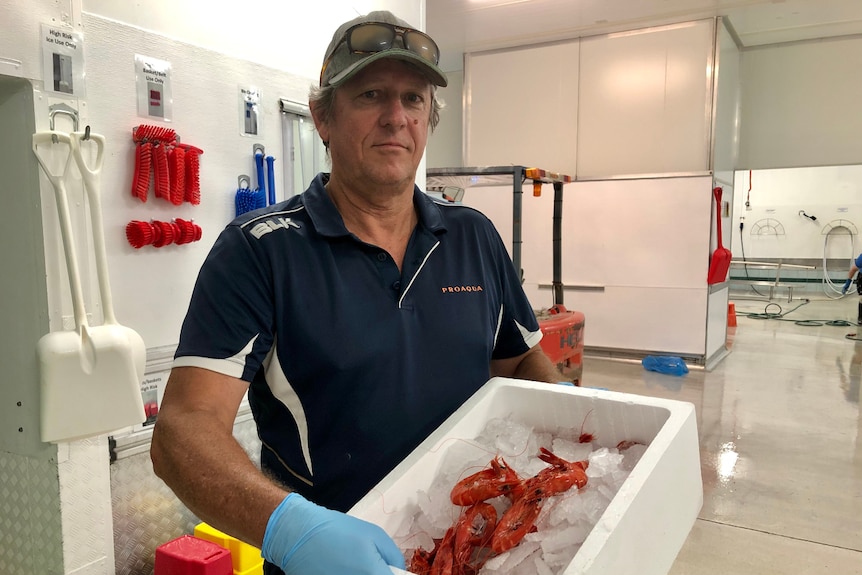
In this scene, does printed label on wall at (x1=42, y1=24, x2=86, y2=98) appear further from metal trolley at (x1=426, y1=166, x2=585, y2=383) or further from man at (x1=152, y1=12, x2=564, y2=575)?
metal trolley at (x1=426, y1=166, x2=585, y2=383)

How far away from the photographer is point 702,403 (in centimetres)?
519

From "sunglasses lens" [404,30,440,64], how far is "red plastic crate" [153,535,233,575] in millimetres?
1861

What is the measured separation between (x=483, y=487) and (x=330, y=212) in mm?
652

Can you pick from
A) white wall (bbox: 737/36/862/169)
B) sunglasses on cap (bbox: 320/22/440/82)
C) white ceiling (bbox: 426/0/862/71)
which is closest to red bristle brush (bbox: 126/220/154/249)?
sunglasses on cap (bbox: 320/22/440/82)

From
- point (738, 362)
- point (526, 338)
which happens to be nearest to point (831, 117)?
point (738, 362)

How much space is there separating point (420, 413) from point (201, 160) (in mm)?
1650

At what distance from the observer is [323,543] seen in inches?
32.7

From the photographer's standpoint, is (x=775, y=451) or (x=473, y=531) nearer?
(x=473, y=531)

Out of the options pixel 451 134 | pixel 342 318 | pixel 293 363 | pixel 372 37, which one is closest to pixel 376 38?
pixel 372 37

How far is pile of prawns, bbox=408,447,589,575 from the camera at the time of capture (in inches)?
38.8

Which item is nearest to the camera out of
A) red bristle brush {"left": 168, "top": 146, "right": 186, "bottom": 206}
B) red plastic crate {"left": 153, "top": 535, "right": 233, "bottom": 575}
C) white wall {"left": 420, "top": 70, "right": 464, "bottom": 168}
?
red plastic crate {"left": 153, "top": 535, "right": 233, "bottom": 575}

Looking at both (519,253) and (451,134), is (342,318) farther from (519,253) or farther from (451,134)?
(451,134)

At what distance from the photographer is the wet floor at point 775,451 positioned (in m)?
2.90

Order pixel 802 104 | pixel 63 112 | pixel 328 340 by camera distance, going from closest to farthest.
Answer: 1. pixel 328 340
2. pixel 63 112
3. pixel 802 104
